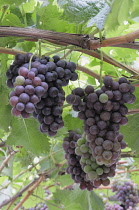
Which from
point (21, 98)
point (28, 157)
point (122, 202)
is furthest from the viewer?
point (122, 202)

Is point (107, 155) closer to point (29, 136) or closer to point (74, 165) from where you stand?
point (74, 165)

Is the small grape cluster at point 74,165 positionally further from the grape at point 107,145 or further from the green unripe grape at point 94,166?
the grape at point 107,145

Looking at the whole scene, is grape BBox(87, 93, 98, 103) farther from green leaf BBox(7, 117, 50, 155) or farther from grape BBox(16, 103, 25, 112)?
green leaf BBox(7, 117, 50, 155)

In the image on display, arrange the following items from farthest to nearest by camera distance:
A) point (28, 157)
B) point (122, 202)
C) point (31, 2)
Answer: point (122, 202)
point (28, 157)
point (31, 2)

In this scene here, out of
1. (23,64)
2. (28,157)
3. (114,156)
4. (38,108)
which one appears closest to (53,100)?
(38,108)

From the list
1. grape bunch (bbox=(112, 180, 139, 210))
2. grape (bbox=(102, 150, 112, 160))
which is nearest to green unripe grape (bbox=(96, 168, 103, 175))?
grape (bbox=(102, 150, 112, 160))

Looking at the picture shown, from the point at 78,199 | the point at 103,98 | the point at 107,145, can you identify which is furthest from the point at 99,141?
the point at 78,199

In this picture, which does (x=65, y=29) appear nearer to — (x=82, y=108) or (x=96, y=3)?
(x=96, y=3)
